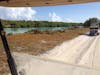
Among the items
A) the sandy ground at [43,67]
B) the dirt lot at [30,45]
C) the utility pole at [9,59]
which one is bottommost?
the dirt lot at [30,45]

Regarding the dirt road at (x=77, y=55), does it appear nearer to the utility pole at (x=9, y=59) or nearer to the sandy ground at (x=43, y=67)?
the sandy ground at (x=43, y=67)

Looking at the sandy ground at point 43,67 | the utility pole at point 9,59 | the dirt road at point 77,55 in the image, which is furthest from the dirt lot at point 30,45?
the utility pole at point 9,59

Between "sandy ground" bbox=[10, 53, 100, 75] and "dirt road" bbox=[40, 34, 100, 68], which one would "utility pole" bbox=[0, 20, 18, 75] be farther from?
"dirt road" bbox=[40, 34, 100, 68]

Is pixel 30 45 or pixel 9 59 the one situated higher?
pixel 9 59

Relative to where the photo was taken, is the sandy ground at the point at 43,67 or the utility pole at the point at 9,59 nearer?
the utility pole at the point at 9,59

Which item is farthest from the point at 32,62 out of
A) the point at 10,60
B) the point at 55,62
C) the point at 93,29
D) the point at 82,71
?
the point at 93,29

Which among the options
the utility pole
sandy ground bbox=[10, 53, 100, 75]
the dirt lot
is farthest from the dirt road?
the utility pole

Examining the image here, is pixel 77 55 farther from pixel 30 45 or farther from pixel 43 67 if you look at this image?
pixel 43 67

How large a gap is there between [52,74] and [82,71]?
57cm

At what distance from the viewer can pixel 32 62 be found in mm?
3355

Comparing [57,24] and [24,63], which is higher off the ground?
[24,63]

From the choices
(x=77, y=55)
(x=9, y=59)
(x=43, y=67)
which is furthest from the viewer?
(x=77, y=55)

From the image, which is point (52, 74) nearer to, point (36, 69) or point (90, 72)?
point (36, 69)

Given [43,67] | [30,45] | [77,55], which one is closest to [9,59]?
[43,67]
